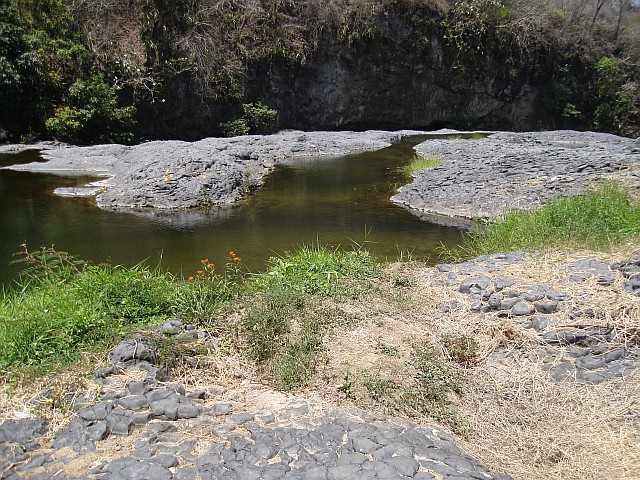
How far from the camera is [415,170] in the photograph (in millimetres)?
17219

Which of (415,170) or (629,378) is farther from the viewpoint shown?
(415,170)

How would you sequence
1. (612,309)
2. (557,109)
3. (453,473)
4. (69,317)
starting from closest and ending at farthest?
(453,473), (69,317), (612,309), (557,109)

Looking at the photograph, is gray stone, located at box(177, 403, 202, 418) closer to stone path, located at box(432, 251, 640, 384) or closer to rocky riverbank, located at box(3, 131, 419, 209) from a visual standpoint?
stone path, located at box(432, 251, 640, 384)

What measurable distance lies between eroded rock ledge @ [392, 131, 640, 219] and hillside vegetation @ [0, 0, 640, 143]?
1409cm

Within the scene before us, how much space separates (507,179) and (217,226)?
288 inches

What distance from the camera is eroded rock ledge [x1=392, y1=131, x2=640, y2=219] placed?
11867 mm

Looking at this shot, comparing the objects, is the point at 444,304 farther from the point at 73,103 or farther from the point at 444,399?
the point at 73,103

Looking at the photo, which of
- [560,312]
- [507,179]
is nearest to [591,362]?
[560,312]

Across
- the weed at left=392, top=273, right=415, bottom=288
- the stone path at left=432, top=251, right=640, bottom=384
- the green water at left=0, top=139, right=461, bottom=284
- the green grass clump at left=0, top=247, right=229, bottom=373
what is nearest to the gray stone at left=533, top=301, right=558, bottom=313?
the stone path at left=432, top=251, right=640, bottom=384

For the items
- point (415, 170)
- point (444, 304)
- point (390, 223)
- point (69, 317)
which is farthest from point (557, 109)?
point (69, 317)

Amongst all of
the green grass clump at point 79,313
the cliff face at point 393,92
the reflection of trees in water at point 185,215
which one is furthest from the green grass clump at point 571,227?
the cliff face at point 393,92

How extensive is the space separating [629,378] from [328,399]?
7.60ft

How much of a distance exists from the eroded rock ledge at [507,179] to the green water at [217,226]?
925mm

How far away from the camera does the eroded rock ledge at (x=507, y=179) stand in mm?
11867
